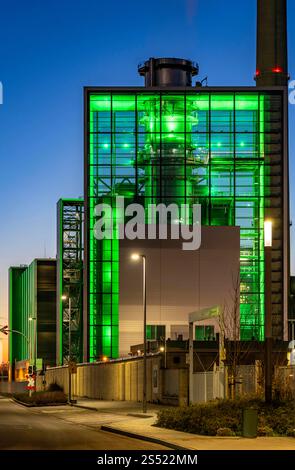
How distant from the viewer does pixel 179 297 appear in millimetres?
98500

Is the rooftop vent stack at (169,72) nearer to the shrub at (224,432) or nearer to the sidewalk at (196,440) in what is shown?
the sidewalk at (196,440)

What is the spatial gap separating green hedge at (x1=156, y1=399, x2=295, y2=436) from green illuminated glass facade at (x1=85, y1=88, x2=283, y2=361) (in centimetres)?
6518

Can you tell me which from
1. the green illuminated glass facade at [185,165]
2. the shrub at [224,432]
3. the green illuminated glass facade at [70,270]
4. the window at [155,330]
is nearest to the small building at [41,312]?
the green illuminated glass facade at [70,270]

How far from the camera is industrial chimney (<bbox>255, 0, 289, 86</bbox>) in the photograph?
4104 inches

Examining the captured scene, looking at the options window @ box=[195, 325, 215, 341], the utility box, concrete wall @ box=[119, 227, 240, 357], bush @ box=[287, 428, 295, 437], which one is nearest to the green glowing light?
concrete wall @ box=[119, 227, 240, 357]

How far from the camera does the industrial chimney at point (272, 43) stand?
A: 104 metres

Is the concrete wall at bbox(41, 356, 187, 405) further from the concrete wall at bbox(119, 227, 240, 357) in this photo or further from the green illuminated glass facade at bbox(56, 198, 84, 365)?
the green illuminated glass facade at bbox(56, 198, 84, 365)

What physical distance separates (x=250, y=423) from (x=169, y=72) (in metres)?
85.6

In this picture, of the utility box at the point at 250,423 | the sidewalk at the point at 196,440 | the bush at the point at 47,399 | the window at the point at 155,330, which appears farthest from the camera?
the window at the point at 155,330

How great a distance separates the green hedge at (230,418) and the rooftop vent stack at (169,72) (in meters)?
78.3

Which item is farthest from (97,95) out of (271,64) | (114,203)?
(271,64)

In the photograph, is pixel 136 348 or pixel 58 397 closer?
pixel 58 397
